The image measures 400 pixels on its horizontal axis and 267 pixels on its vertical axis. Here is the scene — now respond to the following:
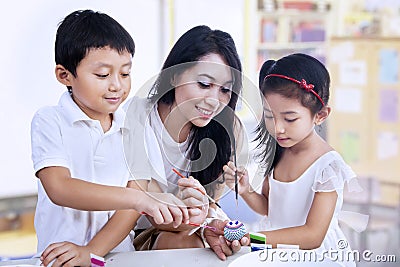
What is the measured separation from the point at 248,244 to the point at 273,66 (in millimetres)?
282

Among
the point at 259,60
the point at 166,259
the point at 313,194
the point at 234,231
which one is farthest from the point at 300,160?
the point at 259,60

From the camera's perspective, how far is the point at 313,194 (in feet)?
3.21

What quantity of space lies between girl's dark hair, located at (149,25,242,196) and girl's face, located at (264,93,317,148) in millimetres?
65

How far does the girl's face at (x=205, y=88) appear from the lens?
914 millimetres

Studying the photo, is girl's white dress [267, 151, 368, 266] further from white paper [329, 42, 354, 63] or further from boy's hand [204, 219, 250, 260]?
white paper [329, 42, 354, 63]

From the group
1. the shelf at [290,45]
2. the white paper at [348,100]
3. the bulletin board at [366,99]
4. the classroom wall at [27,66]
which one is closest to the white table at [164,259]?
the classroom wall at [27,66]

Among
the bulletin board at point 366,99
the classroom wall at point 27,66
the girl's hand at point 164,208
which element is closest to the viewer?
the girl's hand at point 164,208

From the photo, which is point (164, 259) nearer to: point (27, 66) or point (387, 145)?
point (27, 66)

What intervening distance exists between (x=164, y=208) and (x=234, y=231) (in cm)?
13

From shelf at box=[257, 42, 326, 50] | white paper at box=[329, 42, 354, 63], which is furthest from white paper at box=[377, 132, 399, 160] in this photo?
shelf at box=[257, 42, 326, 50]

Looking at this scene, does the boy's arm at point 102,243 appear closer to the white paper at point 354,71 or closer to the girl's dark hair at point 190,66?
the girl's dark hair at point 190,66

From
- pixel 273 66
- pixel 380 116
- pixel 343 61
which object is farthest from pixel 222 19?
pixel 273 66

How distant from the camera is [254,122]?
944mm

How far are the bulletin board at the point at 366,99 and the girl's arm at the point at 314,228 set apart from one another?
7.77 ft
